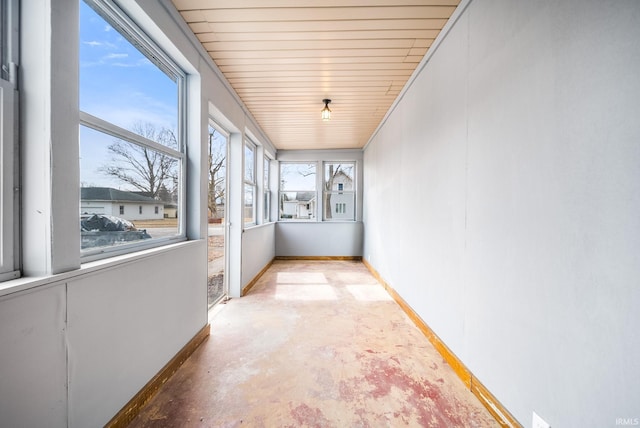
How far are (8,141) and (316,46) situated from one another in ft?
7.30

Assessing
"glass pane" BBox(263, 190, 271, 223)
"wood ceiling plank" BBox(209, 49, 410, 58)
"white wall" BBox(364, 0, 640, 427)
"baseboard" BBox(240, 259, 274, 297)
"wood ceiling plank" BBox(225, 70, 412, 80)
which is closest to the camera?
"white wall" BBox(364, 0, 640, 427)

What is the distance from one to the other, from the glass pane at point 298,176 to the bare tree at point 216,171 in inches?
125

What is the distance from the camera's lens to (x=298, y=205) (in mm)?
6957

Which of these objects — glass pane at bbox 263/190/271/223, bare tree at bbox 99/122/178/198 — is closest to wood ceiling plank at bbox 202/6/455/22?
bare tree at bbox 99/122/178/198

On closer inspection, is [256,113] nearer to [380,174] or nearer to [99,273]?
[380,174]

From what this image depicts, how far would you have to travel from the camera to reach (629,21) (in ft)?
3.17

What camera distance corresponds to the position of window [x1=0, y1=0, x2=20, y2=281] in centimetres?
110

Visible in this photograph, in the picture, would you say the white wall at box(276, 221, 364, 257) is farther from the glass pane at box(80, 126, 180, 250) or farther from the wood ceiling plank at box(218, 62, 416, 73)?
the glass pane at box(80, 126, 180, 250)

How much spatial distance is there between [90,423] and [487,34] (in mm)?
3143

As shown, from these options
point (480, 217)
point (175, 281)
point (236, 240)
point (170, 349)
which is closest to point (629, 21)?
point (480, 217)

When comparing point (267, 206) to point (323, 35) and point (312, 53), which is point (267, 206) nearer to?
point (312, 53)

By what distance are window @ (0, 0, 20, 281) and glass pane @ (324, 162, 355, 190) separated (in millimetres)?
5910

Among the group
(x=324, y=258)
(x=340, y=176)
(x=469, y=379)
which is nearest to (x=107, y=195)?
(x=469, y=379)

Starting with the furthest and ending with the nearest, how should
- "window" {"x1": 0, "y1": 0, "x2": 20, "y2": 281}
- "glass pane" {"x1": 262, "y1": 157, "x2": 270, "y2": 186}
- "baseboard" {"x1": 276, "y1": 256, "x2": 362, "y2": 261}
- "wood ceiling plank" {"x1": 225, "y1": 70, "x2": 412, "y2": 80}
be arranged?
"baseboard" {"x1": 276, "y1": 256, "x2": 362, "y2": 261}, "glass pane" {"x1": 262, "y1": 157, "x2": 270, "y2": 186}, "wood ceiling plank" {"x1": 225, "y1": 70, "x2": 412, "y2": 80}, "window" {"x1": 0, "y1": 0, "x2": 20, "y2": 281}
